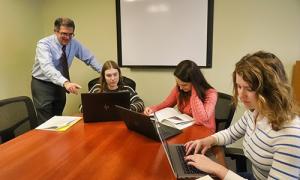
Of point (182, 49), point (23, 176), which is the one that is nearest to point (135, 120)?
point (23, 176)

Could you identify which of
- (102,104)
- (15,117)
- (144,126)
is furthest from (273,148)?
(15,117)

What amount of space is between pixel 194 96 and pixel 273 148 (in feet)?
3.24

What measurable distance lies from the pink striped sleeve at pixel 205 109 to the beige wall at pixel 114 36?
919mm

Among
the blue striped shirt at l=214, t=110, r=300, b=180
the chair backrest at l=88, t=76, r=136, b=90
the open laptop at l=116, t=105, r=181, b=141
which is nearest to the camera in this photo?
the blue striped shirt at l=214, t=110, r=300, b=180

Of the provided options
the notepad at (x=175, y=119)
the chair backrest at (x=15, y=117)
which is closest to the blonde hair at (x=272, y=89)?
the notepad at (x=175, y=119)

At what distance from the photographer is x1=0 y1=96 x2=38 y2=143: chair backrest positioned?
1756 millimetres

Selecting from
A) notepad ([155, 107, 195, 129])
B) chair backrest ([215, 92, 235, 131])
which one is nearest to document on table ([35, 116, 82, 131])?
notepad ([155, 107, 195, 129])

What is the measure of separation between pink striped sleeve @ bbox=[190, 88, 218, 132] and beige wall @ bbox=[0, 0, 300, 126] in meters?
0.92

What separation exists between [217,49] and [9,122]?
2033 millimetres

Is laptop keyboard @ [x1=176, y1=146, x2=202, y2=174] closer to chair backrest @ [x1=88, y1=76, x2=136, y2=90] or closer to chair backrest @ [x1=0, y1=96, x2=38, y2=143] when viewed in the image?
chair backrest @ [x1=0, y1=96, x2=38, y2=143]

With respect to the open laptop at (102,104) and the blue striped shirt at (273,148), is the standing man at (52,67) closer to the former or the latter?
the open laptop at (102,104)

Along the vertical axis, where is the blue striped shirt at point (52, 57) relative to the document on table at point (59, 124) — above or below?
above

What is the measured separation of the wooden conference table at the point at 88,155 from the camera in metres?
1.15

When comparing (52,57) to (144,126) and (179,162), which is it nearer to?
(144,126)
